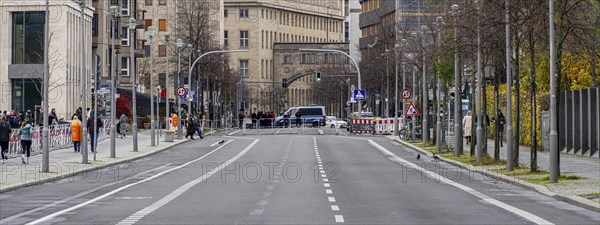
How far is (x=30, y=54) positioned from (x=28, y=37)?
1.09m

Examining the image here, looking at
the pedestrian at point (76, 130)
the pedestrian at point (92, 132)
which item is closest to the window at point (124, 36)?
the pedestrian at point (92, 132)

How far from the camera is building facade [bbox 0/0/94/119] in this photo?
7881cm

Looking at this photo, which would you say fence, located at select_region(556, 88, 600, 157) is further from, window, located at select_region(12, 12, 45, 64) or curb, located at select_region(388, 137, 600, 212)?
window, located at select_region(12, 12, 45, 64)

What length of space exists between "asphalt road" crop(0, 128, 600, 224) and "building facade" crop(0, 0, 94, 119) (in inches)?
1482

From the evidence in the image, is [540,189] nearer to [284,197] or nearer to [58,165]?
[284,197]

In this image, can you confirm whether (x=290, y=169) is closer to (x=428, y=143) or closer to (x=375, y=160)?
(x=375, y=160)

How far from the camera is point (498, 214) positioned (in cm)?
2105

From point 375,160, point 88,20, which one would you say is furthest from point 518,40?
point 88,20

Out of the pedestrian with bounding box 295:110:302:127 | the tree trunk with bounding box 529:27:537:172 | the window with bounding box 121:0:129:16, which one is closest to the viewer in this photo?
the tree trunk with bounding box 529:27:537:172

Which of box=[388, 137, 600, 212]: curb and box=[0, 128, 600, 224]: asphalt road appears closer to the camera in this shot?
box=[0, 128, 600, 224]: asphalt road

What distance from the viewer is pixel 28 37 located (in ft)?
260

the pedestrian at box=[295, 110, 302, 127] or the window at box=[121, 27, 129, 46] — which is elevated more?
the window at box=[121, 27, 129, 46]

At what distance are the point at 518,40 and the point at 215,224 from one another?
61.3 feet

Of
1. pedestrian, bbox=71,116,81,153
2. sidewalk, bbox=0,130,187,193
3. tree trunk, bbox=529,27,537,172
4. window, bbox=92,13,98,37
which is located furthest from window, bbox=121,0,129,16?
tree trunk, bbox=529,27,537,172
